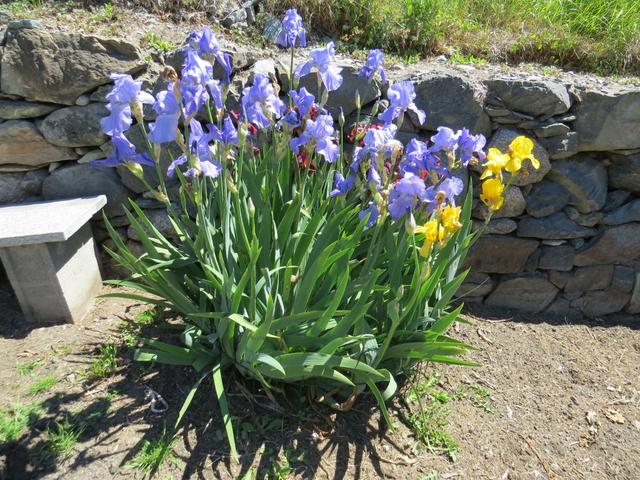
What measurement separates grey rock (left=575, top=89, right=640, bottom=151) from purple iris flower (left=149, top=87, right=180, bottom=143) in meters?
2.26

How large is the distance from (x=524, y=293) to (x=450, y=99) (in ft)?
4.44

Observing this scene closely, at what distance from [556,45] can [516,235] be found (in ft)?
4.23

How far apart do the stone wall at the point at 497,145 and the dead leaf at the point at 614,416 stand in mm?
859

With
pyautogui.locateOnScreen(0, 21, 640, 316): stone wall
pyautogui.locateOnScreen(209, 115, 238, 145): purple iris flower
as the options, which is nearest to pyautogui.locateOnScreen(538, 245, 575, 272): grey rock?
pyautogui.locateOnScreen(0, 21, 640, 316): stone wall

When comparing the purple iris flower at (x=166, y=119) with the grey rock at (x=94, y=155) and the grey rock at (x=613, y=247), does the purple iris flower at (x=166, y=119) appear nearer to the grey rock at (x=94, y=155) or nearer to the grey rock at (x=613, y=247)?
the grey rock at (x=94, y=155)

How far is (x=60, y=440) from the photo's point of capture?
6.13ft

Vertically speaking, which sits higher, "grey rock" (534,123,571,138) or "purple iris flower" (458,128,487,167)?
"purple iris flower" (458,128,487,167)

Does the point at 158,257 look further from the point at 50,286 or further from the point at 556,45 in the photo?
the point at 556,45

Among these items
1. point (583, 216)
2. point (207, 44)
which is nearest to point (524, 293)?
point (583, 216)

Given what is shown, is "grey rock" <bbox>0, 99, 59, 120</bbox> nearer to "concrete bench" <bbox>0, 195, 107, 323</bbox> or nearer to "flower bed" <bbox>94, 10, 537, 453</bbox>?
"concrete bench" <bbox>0, 195, 107, 323</bbox>

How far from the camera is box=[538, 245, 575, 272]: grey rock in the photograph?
3062mm

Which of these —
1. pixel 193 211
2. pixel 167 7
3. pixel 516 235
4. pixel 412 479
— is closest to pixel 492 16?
pixel 516 235

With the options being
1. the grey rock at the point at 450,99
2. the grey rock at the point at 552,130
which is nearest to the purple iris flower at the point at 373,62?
the grey rock at the point at 450,99

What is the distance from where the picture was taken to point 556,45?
321 centimetres
